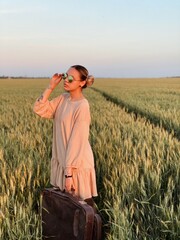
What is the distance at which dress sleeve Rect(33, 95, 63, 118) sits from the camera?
2.98m

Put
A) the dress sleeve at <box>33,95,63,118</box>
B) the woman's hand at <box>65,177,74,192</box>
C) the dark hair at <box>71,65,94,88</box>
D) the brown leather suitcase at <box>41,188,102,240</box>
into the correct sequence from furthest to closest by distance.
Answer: the dress sleeve at <box>33,95,63,118</box> < the dark hair at <box>71,65,94,88</box> < the woman's hand at <box>65,177,74,192</box> < the brown leather suitcase at <box>41,188,102,240</box>

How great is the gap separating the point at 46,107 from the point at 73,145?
0.39 m

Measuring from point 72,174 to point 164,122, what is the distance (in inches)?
256

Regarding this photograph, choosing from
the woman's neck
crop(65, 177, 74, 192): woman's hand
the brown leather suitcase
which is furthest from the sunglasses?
the brown leather suitcase

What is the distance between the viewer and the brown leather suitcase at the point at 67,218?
2.55 meters

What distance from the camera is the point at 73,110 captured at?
112 inches

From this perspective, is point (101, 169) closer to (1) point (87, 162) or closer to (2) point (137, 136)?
(1) point (87, 162)

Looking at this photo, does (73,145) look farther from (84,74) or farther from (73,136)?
(84,74)

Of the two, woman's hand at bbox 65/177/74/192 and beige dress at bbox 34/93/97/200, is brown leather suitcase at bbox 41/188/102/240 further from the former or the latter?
beige dress at bbox 34/93/97/200

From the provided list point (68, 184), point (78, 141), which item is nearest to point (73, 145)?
point (78, 141)

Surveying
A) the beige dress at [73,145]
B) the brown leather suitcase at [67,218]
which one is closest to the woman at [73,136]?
the beige dress at [73,145]

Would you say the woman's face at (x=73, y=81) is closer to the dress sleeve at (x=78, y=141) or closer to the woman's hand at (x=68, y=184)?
the dress sleeve at (x=78, y=141)

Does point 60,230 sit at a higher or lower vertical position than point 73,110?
lower

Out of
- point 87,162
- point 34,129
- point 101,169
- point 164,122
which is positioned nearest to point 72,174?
point 87,162
